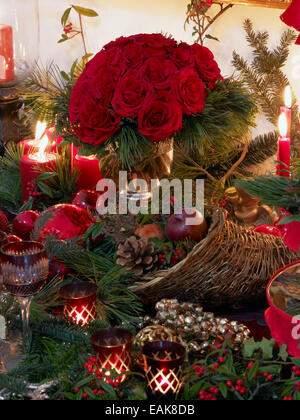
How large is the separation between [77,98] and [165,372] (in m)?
0.49

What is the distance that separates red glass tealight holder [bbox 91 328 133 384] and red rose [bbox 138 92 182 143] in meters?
0.33

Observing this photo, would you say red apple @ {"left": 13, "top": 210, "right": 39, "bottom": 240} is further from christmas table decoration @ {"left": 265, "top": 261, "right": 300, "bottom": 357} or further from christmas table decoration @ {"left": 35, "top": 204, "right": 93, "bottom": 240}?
christmas table decoration @ {"left": 265, "top": 261, "right": 300, "bottom": 357}

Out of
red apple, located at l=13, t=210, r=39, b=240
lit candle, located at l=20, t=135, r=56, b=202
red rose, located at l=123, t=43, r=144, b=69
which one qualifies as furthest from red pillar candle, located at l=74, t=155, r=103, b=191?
red rose, located at l=123, t=43, r=144, b=69

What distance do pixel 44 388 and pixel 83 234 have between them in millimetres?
354

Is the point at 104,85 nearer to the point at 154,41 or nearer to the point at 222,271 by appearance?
the point at 154,41

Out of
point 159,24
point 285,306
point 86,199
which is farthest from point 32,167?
point 285,306

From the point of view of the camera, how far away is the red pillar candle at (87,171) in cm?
116

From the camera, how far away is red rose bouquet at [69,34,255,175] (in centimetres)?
91

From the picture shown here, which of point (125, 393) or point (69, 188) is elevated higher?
point (69, 188)

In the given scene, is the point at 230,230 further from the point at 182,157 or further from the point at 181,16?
the point at 181,16

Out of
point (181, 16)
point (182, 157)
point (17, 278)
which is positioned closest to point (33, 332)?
point (17, 278)

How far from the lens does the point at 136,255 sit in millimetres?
911

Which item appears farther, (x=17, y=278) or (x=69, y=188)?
(x=69, y=188)

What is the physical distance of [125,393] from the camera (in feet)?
2.13
